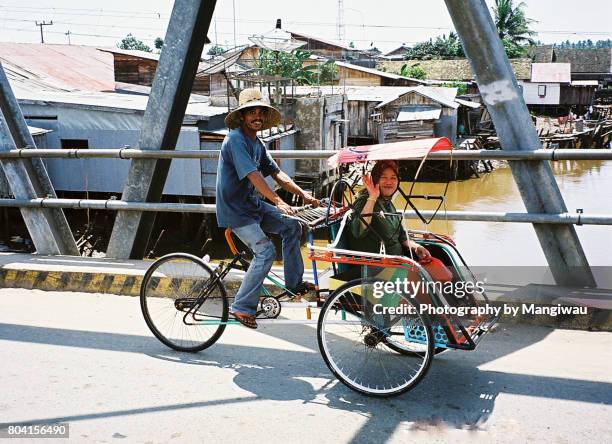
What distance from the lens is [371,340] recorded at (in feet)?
13.1

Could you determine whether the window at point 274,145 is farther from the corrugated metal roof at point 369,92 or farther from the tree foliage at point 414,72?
the tree foliage at point 414,72

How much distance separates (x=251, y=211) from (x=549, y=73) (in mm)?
57619

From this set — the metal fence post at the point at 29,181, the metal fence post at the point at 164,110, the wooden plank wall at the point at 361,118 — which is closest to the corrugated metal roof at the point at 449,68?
the wooden plank wall at the point at 361,118

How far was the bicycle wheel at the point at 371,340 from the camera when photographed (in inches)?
145

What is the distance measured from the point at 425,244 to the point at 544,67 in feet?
188

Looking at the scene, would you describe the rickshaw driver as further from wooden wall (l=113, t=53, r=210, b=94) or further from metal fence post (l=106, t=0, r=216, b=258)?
wooden wall (l=113, t=53, r=210, b=94)

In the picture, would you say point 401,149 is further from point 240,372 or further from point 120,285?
point 120,285

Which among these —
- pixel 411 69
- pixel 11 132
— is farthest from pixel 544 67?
pixel 11 132

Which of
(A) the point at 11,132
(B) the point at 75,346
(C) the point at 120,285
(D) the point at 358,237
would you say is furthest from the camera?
(A) the point at 11,132

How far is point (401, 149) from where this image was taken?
12.5 feet

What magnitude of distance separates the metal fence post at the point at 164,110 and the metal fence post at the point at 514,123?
2.01 meters

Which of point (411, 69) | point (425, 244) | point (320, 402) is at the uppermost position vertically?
point (411, 69)

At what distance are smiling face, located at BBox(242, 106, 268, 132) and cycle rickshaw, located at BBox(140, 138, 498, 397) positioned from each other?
1.66 ft

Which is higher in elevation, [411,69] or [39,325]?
[411,69]
